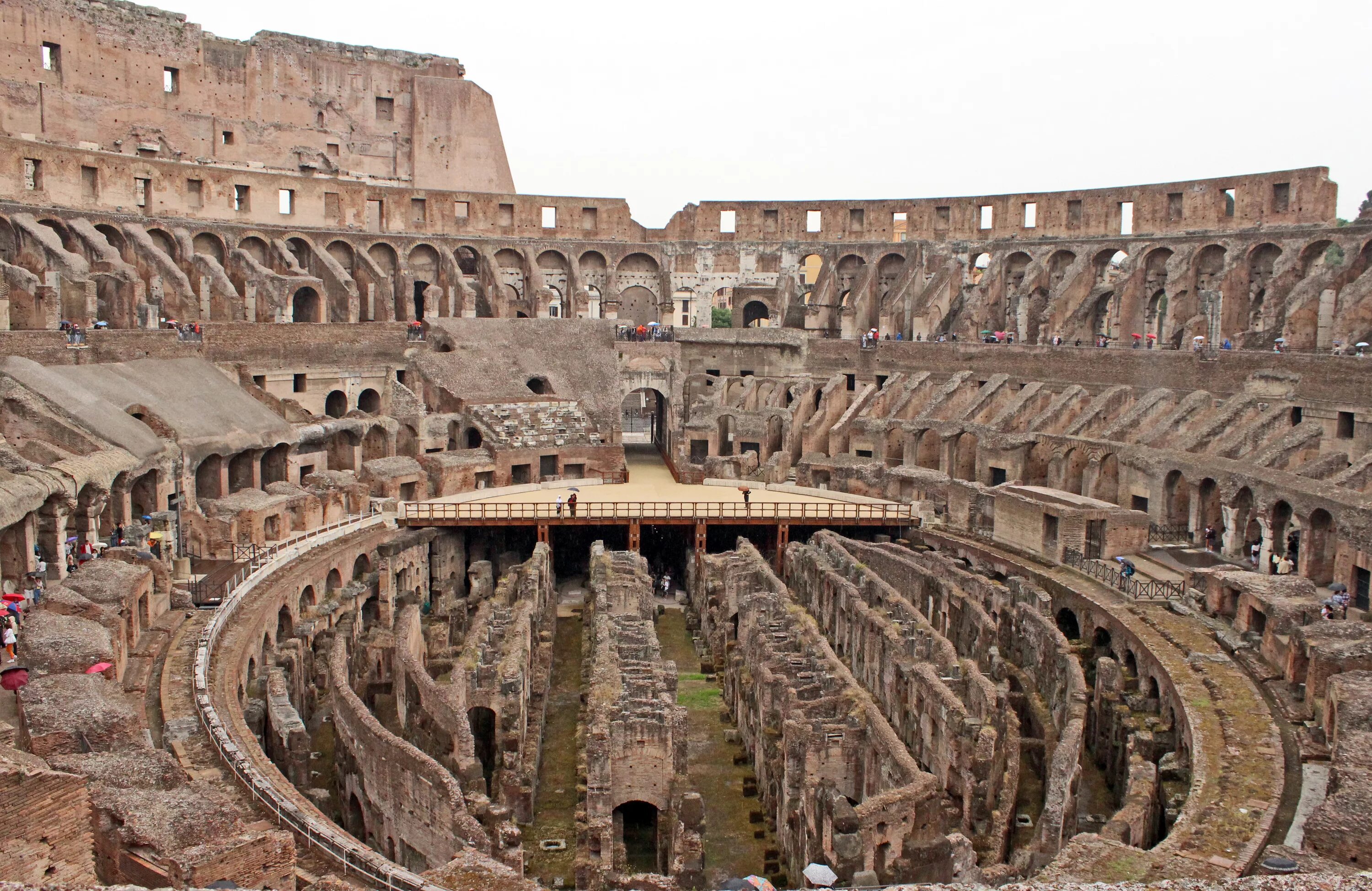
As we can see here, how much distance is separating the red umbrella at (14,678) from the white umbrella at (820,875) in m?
11.1

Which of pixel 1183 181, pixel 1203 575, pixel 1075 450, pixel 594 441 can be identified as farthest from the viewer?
pixel 1183 181

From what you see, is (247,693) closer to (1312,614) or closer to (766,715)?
(766,715)

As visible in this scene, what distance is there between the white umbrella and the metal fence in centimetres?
1477

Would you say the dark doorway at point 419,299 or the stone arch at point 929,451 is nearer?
the stone arch at point 929,451

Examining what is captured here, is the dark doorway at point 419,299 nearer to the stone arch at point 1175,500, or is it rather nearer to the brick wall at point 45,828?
the stone arch at point 1175,500

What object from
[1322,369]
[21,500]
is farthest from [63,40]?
[1322,369]

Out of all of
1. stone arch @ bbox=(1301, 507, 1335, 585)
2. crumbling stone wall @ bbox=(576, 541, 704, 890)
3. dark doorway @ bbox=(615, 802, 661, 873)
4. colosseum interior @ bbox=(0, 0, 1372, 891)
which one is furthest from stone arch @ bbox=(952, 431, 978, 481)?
dark doorway @ bbox=(615, 802, 661, 873)

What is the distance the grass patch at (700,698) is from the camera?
26.0 m

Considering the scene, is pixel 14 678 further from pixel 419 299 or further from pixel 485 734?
pixel 419 299

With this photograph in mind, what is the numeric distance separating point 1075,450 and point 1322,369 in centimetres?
703

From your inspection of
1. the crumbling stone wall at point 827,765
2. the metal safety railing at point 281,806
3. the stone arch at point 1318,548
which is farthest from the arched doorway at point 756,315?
the metal safety railing at point 281,806

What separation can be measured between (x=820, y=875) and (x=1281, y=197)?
124ft

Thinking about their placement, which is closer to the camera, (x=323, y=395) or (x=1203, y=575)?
(x=1203, y=575)

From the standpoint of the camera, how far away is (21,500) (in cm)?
2239
